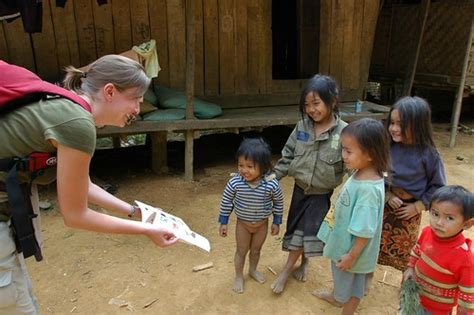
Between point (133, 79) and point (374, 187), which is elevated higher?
point (133, 79)

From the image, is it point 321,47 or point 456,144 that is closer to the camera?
point 321,47

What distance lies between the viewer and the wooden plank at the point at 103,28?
4.77 metres

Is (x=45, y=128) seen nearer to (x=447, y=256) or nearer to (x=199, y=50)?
(x=447, y=256)

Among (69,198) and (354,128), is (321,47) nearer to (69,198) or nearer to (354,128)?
(354,128)

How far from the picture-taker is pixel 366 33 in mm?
6039

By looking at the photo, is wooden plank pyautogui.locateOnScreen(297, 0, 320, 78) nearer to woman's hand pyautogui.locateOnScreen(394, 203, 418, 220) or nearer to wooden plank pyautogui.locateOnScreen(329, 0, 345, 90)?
wooden plank pyautogui.locateOnScreen(329, 0, 345, 90)

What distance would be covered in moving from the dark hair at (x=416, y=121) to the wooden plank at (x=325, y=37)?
3.90 metres

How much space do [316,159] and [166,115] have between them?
249cm

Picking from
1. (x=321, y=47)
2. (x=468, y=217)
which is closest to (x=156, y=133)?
(x=321, y=47)

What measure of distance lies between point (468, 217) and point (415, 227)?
0.78m

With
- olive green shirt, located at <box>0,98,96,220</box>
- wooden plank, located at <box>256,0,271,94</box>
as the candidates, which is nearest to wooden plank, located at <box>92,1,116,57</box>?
wooden plank, located at <box>256,0,271,94</box>

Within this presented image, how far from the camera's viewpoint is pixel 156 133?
16.2 feet

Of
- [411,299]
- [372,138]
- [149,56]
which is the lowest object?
[411,299]

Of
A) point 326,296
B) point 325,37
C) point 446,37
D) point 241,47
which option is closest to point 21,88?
point 326,296
